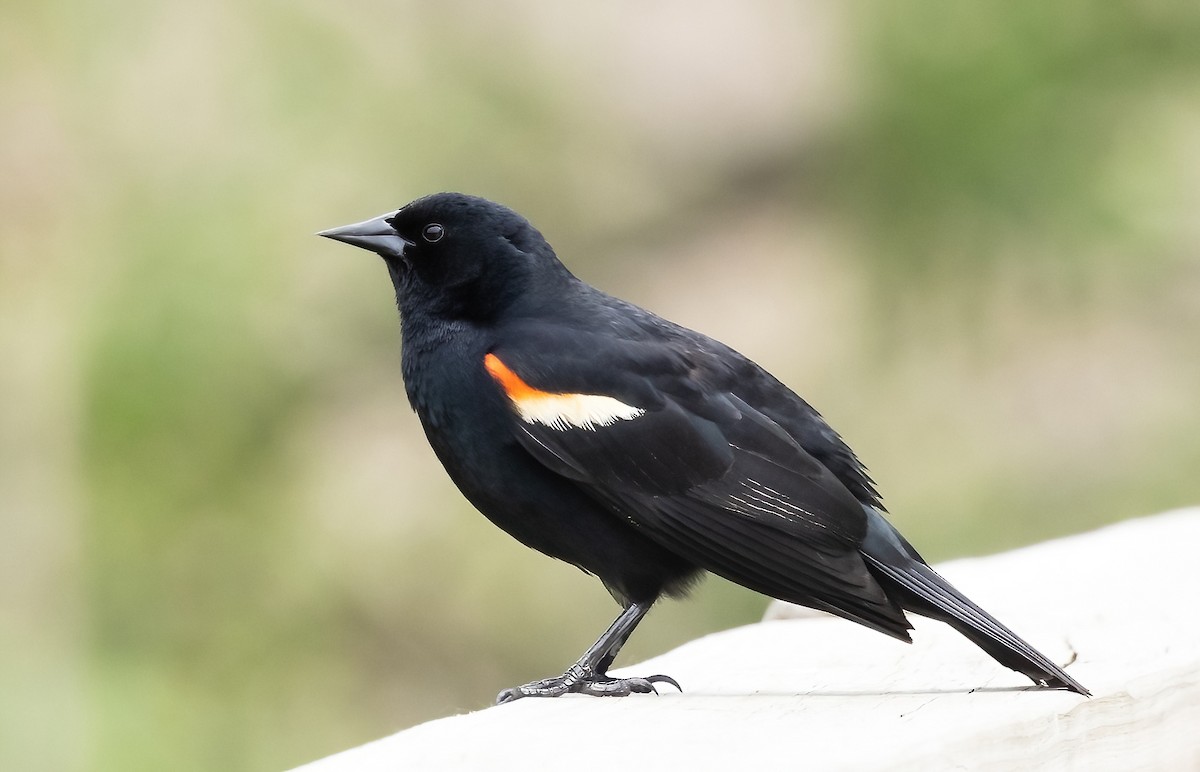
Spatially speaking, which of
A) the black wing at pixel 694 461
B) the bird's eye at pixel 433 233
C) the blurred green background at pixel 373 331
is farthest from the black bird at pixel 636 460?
the blurred green background at pixel 373 331

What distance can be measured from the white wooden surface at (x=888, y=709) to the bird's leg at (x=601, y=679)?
0.27 feet

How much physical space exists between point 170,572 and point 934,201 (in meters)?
3.47

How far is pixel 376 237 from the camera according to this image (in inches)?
106

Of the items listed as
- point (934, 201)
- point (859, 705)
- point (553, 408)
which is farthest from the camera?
point (934, 201)

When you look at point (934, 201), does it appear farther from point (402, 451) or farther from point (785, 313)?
point (402, 451)

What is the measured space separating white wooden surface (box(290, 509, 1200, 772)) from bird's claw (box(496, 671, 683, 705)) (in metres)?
0.07

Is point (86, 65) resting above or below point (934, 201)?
below

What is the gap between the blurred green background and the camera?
506 centimetres

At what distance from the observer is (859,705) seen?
1883 millimetres

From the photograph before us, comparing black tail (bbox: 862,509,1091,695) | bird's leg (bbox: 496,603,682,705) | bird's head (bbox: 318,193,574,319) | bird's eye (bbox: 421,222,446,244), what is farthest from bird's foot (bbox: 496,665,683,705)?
bird's eye (bbox: 421,222,446,244)

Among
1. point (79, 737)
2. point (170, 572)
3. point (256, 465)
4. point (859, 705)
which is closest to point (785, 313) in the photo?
point (256, 465)

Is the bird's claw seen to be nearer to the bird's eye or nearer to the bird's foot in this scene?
the bird's foot

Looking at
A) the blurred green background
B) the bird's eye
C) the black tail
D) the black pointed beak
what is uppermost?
the blurred green background

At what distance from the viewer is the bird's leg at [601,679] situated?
2.21m
